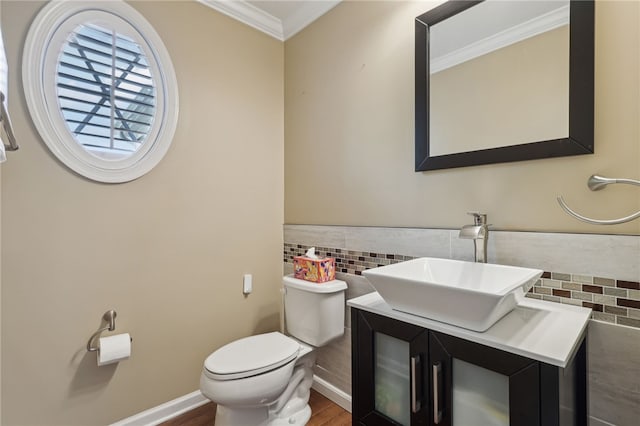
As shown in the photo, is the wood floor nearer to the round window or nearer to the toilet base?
the toilet base

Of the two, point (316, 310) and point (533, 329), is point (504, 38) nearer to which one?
point (533, 329)

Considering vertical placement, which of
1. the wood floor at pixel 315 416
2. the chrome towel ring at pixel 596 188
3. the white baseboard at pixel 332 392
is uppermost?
the chrome towel ring at pixel 596 188

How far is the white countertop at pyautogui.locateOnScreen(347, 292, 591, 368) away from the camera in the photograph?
749 millimetres

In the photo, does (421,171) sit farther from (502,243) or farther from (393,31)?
(393,31)

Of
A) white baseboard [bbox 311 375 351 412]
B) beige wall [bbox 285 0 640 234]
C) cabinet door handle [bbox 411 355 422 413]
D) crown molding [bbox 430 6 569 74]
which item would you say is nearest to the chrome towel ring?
beige wall [bbox 285 0 640 234]

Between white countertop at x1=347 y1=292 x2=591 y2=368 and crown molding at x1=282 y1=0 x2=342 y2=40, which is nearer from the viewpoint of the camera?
white countertop at x1=347 y1=292 x2=591 y2=368

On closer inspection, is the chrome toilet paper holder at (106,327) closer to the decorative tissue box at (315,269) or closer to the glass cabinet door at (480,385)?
the decorative tissue box at (315,269)

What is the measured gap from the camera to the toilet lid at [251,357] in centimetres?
136

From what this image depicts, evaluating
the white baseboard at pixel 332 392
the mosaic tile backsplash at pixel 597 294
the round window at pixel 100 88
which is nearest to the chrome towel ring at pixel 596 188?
the mosaic tile backsplash at pixel 597 294

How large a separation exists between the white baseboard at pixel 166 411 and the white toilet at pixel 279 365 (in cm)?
37

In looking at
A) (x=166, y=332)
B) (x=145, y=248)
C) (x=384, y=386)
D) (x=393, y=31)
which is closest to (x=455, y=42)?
(x=393, y=31)

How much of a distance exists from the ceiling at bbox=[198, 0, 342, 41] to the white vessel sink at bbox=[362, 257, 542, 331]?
5.51 ft

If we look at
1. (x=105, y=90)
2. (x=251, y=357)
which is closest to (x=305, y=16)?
(x=105, y=90)

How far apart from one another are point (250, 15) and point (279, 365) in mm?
2133
